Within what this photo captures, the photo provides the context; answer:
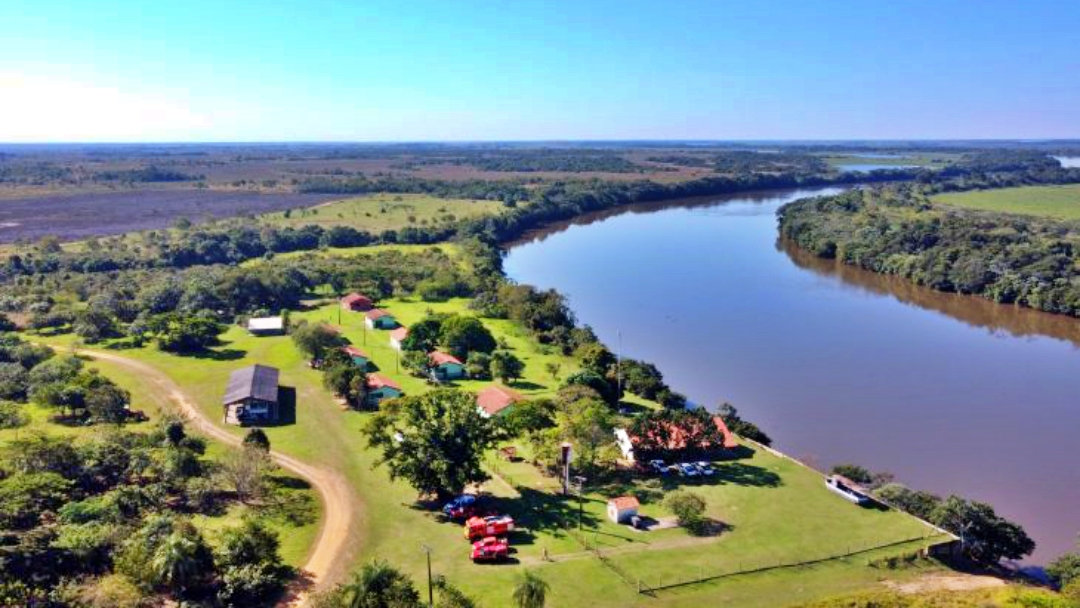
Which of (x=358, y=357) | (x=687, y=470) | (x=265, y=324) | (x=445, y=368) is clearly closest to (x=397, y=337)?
(x=358, y=357)

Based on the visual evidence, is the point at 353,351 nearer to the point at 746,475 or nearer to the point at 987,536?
the point at 746,475

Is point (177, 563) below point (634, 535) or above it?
above

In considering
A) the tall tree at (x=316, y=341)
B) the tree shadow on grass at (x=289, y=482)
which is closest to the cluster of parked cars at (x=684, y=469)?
the tree shadow on grass at (x=289, y=482)

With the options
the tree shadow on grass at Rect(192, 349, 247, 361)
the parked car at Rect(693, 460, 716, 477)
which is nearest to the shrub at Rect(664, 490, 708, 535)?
the parked car at Rect(693, 460, 716, 477)

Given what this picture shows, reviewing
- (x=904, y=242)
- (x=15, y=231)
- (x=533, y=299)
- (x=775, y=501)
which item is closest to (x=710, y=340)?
(x=533, y=299)

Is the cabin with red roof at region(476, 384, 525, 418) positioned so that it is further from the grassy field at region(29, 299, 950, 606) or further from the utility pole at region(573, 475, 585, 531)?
the utility pole at region(573, 475, 585, 531)
